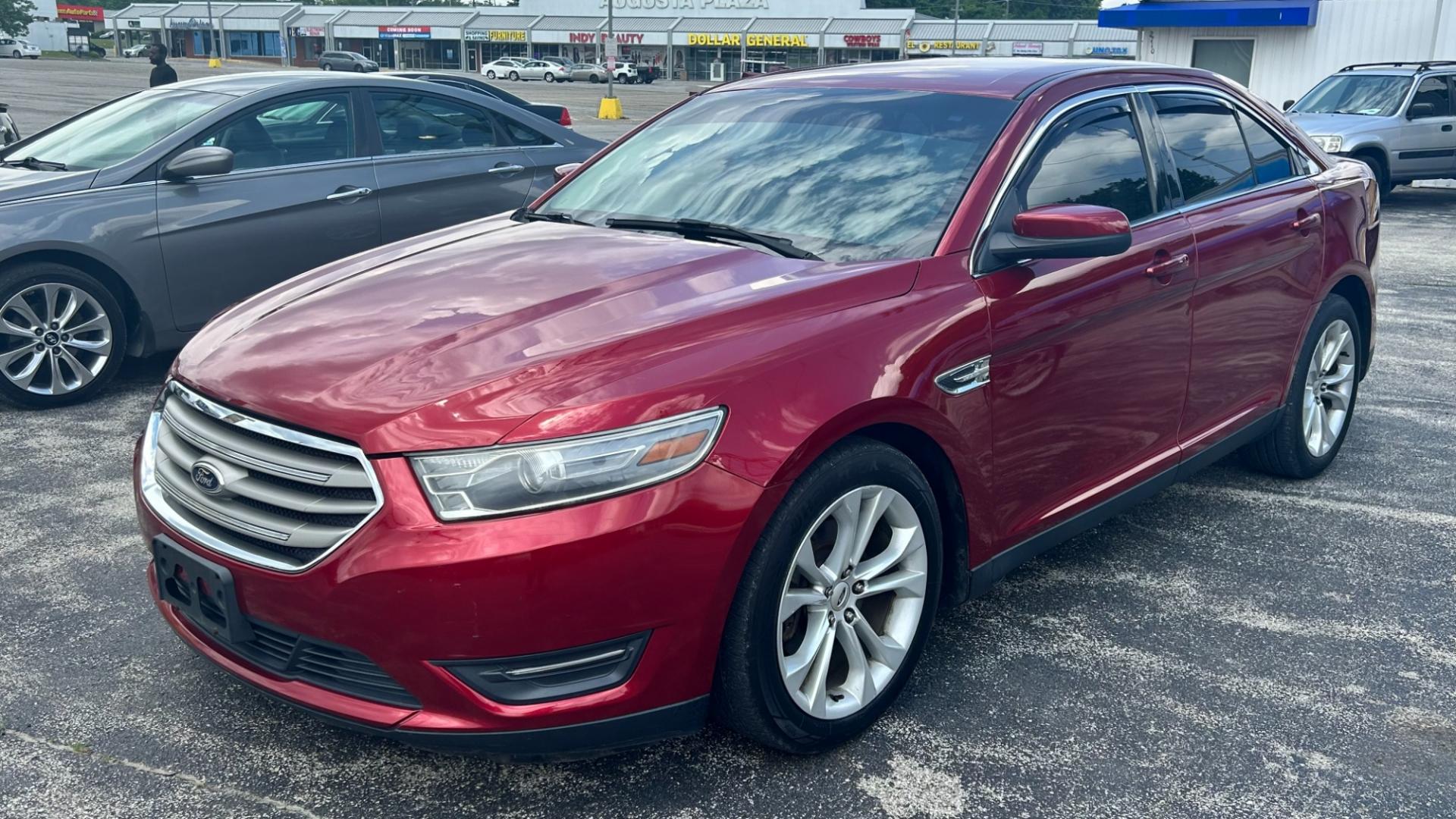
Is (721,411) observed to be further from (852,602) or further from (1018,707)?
(1018,707)

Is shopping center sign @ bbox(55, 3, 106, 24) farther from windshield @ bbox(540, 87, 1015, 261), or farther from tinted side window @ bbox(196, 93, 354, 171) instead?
windshield @ bbox(540, 87, 1015, 261)

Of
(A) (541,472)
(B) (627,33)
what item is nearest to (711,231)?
(A) (541,472)

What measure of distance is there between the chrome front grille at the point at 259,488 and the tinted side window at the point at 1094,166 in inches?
79.2

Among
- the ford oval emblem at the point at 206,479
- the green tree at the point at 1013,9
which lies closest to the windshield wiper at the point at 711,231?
the ford oval emblem at the point at 206,479

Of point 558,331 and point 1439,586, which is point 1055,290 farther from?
point 1439,586

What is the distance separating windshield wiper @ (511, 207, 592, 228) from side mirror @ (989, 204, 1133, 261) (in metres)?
1.35

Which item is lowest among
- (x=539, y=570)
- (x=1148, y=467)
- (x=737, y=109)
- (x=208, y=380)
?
(x=1148, y=467)

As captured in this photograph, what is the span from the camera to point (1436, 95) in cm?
1554

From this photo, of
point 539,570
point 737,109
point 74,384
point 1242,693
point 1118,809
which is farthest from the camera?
point 74,384

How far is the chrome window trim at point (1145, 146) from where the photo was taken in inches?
128

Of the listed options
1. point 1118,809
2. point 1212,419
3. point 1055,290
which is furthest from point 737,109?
point 1118,809

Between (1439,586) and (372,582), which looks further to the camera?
(1439,586)

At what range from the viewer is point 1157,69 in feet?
13.8

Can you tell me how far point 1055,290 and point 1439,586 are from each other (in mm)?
1808
